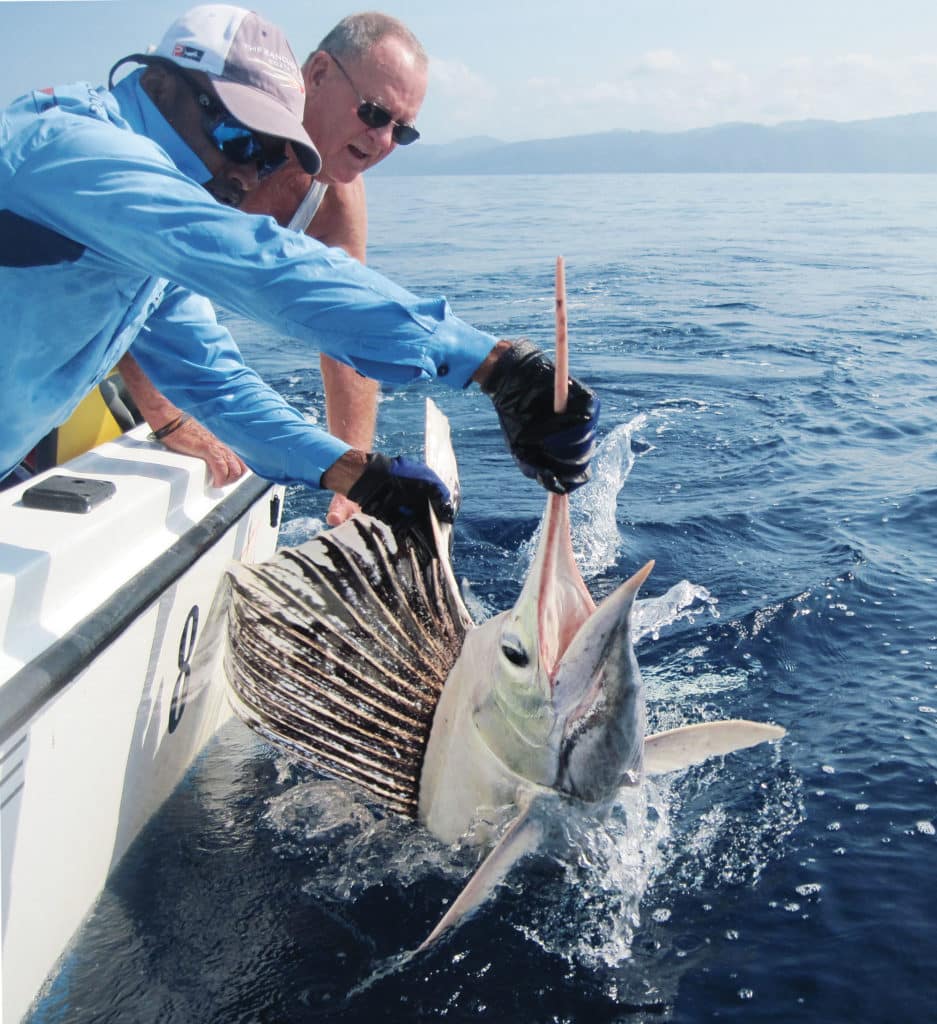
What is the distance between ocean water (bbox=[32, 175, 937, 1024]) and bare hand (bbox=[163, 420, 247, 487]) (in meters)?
0.85

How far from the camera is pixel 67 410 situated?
2.31 m

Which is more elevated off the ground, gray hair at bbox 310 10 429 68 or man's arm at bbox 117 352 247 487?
gray hair at bbox 310 10 429 68

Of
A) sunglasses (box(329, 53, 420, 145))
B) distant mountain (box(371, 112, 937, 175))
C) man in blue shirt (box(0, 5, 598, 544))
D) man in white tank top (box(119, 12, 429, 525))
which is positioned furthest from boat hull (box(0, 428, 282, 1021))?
distant mountain (box(371, 112, 937, 175))

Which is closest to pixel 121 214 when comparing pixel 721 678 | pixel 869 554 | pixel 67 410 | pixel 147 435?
pixel 67 410

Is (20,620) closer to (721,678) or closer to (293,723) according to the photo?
(293,723)

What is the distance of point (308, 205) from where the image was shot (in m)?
3.18

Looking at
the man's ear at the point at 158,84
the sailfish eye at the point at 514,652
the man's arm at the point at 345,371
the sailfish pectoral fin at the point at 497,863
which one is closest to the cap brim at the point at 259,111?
the man's ear at the point at 158,84

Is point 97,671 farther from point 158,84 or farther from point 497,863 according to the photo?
point 158,84

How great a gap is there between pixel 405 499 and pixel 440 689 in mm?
497

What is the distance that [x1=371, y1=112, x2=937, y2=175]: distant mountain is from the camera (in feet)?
349

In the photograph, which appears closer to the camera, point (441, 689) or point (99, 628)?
point (99, 628)

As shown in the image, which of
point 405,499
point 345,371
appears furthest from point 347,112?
point 405,499

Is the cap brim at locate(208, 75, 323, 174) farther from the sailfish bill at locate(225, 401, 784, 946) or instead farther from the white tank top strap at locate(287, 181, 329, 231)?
the white tank top strap at locate(287, 181, 329, 231)

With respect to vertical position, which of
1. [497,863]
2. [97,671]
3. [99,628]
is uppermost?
[99,628]
